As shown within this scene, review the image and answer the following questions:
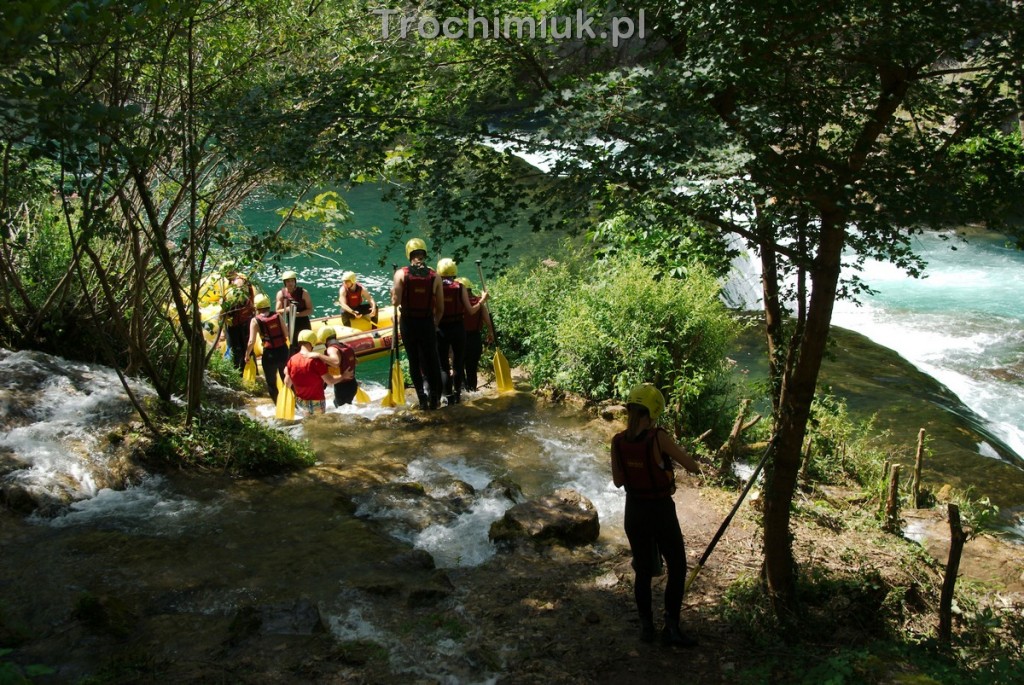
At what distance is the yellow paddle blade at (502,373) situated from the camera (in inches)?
395

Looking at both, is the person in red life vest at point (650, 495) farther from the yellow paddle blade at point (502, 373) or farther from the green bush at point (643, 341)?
the yellow paddle blade at point (502, 373)

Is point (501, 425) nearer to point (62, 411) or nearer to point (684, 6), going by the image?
point (62, 411)

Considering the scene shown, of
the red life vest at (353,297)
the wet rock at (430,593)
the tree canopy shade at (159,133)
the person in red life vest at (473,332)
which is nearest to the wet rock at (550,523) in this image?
the wet rock at (430,593)

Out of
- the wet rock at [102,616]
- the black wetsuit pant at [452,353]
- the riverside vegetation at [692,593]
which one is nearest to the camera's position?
the riverside vegetation at [692,593]

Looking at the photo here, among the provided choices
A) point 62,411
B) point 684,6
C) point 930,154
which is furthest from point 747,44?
point 62,411

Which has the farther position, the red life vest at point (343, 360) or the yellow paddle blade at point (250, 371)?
the yellow paddle blade at point (250, 371)

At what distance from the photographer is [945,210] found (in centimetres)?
400

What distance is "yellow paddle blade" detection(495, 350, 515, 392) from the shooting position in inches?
395

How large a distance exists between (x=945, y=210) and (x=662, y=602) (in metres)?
2.83

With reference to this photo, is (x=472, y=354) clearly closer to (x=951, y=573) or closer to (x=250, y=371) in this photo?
(x=250, y=371)

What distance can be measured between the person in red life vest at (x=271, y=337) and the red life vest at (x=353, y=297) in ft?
8.04

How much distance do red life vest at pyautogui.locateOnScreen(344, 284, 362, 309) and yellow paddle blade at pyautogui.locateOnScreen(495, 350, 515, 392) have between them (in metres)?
3.24

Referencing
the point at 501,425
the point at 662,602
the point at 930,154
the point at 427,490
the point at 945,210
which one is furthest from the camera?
the point at 501,425

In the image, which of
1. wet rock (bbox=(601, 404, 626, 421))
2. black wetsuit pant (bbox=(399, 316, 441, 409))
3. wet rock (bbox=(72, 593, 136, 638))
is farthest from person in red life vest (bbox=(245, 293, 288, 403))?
wet rock (bbox=(72, 593, 136, 638))
